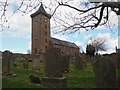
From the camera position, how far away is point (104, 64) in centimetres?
948

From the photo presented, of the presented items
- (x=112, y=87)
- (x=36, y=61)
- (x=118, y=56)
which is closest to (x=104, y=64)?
(x=112, y=87)

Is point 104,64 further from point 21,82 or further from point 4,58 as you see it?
point 4,58

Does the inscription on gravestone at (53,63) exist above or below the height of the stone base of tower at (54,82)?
above

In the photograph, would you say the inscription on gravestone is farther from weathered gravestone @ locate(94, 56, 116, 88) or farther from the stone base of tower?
weathered gravestone @ locate(94, 56, 116, 88)

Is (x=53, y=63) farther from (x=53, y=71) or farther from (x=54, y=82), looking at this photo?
(x=54, y=82)

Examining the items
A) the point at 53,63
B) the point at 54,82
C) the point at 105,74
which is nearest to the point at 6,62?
the point at 53,63

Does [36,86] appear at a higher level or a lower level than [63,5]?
lower

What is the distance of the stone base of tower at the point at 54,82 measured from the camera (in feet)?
33.2

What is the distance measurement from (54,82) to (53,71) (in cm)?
69

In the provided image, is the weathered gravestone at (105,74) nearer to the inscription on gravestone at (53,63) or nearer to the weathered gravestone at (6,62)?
the inscription on gravestone at (53,63)

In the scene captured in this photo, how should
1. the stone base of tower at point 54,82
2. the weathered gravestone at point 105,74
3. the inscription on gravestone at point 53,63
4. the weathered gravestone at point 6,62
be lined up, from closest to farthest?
the weathered gravestone at point 105,74 < the stone base of tower at point 54,82 < the inscription on gravestone at point 53,63 < the weathered gravestone at point 6,62

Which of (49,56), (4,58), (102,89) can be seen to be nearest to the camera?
(102,89)

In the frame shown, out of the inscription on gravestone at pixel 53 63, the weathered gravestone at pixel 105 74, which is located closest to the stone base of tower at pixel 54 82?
the inscription on gravestone at pixel 53 63

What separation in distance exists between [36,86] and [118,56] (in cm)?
862
